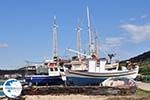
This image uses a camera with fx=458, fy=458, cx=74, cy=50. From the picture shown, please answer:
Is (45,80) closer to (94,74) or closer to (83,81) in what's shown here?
(83,81)

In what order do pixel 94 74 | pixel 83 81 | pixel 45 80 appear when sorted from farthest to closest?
pixel 45 80, pixel 83 81, pixel 94 74

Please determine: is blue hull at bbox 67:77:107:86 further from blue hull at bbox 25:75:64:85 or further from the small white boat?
blue hull at bbox 25:75:64:85

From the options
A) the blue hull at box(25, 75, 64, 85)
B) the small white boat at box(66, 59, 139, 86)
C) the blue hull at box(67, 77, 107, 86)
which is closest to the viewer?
the blue hull at box(67, 77, 107, 86)

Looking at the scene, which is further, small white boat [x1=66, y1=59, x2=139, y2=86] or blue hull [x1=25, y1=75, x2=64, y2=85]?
blue hull [x1=25, y1=75, x2=64, y2=85]

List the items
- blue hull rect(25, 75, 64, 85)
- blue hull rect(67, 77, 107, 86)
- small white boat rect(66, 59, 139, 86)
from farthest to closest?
blue hull rect(25, 75, 64, 85) → small white boat rect(66, 59, 139, 86) → blue hull rect(67, 77, 107, 86)

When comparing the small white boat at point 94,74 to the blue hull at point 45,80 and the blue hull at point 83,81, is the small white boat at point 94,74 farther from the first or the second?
the blue hull at point 45,80

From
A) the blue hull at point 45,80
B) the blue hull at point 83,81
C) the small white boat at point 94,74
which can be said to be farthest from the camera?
the blue hull at point 45,80

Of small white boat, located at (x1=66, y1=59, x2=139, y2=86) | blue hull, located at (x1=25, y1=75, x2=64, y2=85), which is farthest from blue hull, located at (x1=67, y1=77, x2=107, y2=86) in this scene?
blue hull, located at (x1=25, y1=75, x2=64, y2=85)

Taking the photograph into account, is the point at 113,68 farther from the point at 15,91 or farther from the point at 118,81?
the point at 15,91

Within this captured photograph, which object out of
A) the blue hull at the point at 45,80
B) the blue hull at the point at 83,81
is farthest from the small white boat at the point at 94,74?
the blue hull at the point at 45,80

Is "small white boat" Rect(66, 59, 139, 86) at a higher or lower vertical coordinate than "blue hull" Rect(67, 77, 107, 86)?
higher

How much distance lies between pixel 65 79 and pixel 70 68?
10.0 ft

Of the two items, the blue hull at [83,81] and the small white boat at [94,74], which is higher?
the small white boat at [94,74]

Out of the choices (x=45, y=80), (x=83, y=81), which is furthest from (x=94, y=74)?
(x=45, y=80)
